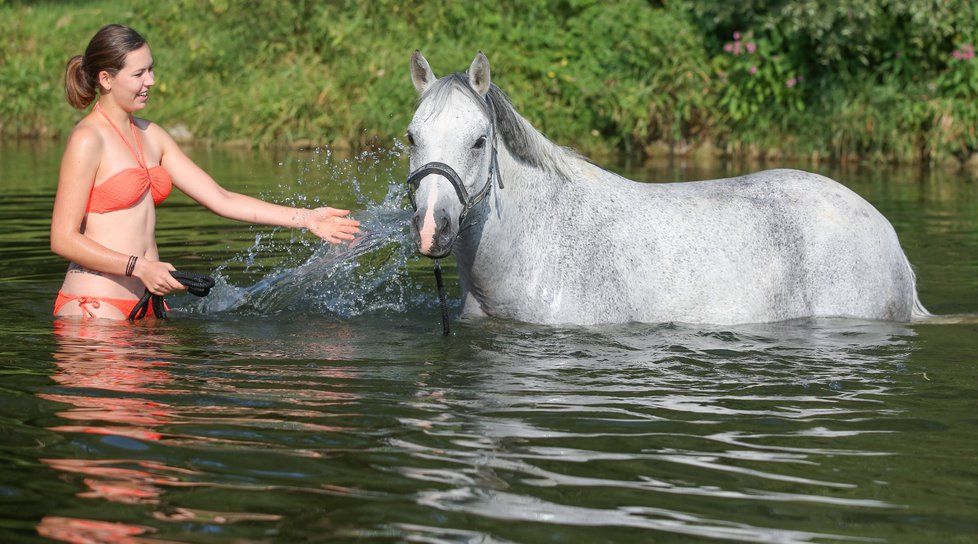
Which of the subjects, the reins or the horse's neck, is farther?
the horse's neck

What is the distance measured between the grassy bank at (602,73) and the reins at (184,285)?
36.9ft

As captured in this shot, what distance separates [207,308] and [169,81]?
16.0m

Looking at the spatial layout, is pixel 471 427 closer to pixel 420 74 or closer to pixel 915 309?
pixel 420 74

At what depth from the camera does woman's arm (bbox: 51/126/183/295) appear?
579cm

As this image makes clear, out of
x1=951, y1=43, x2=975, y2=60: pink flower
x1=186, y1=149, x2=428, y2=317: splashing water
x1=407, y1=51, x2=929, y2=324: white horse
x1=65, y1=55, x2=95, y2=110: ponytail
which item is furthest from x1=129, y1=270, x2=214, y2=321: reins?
x1=951, y1=43, x2=975, y2=60: pink flower

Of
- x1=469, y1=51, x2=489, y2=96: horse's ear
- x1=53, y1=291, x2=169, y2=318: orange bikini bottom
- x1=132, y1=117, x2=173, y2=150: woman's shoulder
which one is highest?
x1=469, y1=51, x2=489, y2=96: horse's ear

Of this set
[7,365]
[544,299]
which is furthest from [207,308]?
[544,299]

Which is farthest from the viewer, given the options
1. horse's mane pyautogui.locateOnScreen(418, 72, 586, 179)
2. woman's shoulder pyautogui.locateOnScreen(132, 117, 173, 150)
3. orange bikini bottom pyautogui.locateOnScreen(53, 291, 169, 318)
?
woman's shoulder pyautogui.locateOnScreen(132, 117, 173, 150)

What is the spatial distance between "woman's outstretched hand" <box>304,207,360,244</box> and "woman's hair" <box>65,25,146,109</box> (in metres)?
1.15

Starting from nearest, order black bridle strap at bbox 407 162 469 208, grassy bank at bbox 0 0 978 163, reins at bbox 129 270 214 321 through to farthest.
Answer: black bridle strap at bbox 407 162 469 208, reins at bbox 129 270 214 321, grassy bank at bbox 0 0 978 163

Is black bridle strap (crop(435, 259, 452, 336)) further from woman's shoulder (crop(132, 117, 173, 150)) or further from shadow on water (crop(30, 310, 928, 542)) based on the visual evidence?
woman's shoulder (crop(132, 117, 173, 150))

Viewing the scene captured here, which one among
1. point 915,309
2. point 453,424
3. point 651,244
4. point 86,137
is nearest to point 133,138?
point 86,137

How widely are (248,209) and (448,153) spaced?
4.52 ft

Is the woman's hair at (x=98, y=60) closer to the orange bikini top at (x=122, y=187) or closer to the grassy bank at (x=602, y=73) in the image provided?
the orange bikini top at (x=122, y=187)
